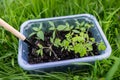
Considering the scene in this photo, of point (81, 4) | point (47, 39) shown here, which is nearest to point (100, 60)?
point (47, 39)

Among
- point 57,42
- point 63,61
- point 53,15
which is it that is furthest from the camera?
point 53,15

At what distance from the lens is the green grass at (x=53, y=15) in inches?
51.6

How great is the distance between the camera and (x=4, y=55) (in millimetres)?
1426

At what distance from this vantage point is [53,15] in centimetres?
159

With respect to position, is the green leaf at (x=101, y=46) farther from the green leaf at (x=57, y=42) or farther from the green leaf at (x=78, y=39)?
the green leaf at (x=57, y=42)

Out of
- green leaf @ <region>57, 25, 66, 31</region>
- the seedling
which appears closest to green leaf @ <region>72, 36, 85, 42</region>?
the seedling

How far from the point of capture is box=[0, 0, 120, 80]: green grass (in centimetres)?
131

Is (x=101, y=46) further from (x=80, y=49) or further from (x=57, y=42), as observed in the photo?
(x=57, y=42)

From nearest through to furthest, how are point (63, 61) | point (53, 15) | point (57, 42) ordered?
1. point (63, 61)
2. point (57, 42)
3. point (53, 15)

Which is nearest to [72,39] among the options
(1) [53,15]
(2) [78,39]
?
(2) [78,39]

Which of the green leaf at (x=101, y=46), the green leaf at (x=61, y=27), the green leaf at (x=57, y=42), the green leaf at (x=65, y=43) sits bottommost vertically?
the green leaf at (x=101, y=46)

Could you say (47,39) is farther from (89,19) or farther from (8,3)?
(8,3)

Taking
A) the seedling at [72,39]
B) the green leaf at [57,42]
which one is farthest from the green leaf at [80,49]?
the green leaf at [57,42]

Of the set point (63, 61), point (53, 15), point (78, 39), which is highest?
point (53, 15)
